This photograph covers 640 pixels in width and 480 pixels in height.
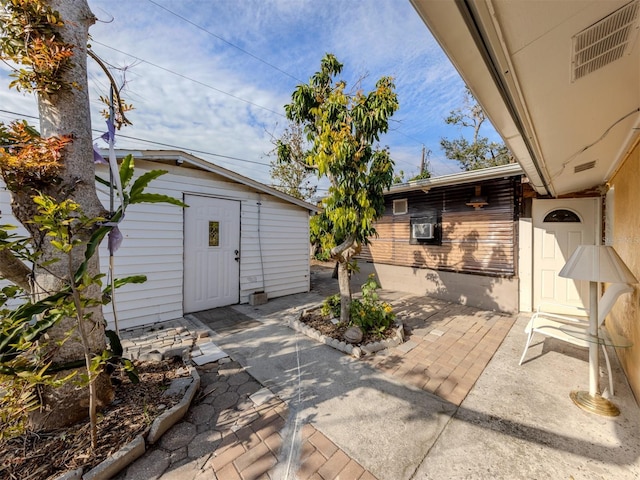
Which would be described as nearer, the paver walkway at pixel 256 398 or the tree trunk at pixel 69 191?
the paver walkway at pixel 256 398

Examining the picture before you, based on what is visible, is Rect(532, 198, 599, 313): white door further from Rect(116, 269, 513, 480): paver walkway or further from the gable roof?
the gable roof

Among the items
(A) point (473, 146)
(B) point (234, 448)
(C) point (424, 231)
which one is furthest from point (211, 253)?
(A) point (473, 146)

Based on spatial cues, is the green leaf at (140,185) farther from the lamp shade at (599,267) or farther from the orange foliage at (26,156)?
the lamp shade at (599,267)

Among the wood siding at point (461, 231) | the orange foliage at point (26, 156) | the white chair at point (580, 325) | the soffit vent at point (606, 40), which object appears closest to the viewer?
the soffit vent at point (606, 40)

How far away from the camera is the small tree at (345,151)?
3066mm

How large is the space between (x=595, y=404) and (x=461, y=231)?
11.7ft

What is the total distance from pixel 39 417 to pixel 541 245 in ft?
21.6

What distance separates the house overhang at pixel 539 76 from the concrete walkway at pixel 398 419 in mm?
2189

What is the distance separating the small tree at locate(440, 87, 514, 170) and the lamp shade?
13825mm

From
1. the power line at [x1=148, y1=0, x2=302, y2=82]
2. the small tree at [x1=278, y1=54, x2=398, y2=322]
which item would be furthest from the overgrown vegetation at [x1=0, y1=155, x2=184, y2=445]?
the power line at [x1=148, y1=0, x2=302, y2=82]

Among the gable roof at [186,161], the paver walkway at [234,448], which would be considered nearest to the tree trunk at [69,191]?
the paver walkway at [234,448]

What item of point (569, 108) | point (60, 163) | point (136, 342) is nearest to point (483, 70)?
point (569, 108)

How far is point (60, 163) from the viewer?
171cm

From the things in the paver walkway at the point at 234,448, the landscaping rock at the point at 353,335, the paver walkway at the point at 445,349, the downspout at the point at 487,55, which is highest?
→ the downspout at the point at 487,55
